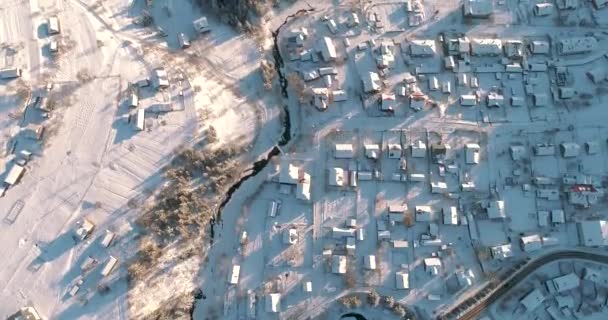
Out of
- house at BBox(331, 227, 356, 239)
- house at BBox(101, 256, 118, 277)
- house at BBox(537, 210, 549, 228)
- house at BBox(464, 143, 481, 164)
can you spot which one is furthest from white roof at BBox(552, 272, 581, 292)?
house at BBox(101, 256, 118, 277)

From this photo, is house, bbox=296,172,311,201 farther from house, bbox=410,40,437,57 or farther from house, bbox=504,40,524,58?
house, bbox=504,40,524,58

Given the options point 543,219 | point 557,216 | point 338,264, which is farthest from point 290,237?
point 557,216

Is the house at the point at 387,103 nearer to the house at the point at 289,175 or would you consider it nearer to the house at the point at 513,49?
the house at the point at 289,175

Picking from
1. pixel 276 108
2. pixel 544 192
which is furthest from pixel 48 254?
pixel 544 192

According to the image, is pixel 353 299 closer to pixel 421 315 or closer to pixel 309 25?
pixel 421 315

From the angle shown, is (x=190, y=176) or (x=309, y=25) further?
(x=309, y=25)

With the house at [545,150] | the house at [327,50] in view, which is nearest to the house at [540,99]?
the house at [545,150]
